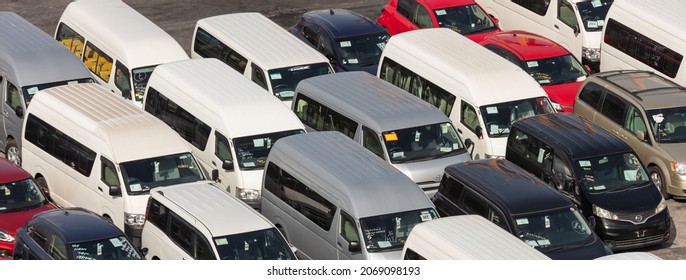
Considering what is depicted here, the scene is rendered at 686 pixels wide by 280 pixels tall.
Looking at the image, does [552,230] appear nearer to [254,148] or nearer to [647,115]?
[647,115]

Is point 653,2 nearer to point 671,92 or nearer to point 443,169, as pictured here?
point 671,92

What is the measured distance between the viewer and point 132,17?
31562 mm

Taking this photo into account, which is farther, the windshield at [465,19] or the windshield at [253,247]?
the windshield at [465,19]

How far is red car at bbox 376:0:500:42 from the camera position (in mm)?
34125

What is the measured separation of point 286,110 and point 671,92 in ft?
25.4

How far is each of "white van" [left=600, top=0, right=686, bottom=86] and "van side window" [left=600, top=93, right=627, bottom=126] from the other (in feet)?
9.71

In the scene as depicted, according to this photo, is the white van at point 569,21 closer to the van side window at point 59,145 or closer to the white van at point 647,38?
the white van at point 647,38

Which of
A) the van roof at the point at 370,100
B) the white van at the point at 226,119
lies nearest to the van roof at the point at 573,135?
the van roof at the point at 370,100

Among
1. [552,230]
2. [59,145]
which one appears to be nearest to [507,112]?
[552,230]

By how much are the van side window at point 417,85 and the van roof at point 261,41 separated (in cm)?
130

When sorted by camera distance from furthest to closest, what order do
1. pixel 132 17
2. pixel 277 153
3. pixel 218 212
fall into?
pixel 132 17 → pixel 277 153 → pixel 218 212

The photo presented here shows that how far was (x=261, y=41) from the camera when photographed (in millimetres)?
30781

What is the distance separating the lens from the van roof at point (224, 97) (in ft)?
86.9

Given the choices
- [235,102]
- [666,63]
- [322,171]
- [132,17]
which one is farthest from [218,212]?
[666,63]
